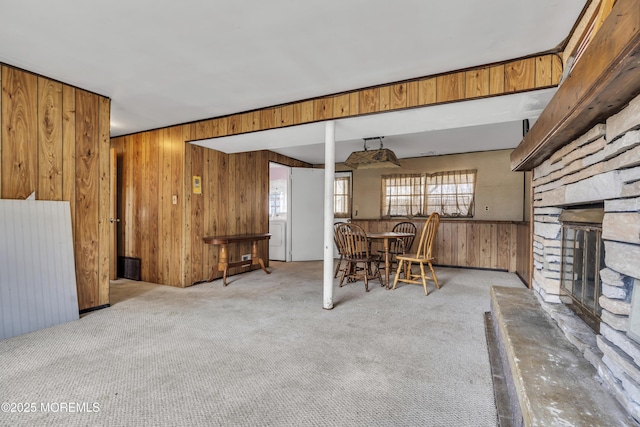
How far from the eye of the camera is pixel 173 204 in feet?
13.5

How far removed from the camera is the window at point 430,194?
5.69 meters

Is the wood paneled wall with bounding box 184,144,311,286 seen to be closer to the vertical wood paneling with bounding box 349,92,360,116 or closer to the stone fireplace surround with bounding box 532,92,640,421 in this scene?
the vertical wood paneling with bounding box 349,92,360,116

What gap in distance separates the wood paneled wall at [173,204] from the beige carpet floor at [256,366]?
97 centimetres

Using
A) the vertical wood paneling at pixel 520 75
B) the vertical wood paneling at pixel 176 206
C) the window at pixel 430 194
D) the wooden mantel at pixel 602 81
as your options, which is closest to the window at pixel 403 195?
the window at pixel 430 194

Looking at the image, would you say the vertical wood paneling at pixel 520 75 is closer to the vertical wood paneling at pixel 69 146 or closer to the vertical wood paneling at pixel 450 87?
the vertical wood paneling at pixel 450 87

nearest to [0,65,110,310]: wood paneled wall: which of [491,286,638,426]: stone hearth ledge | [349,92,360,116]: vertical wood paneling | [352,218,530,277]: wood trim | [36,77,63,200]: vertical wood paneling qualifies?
[36,77,63,200]: vertical wood paneling

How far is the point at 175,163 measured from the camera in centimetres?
411

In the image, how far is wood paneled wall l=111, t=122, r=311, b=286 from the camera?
4070mm

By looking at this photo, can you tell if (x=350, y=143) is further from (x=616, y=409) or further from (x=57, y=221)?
(x=616, y=409)

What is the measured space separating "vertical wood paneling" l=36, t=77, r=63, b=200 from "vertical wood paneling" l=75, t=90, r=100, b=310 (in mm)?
157

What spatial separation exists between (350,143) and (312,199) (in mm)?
1795

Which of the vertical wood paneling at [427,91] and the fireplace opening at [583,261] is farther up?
the vertical wood paneling at [427,91]

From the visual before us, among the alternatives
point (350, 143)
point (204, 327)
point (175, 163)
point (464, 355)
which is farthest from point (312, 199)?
point (464, 355)

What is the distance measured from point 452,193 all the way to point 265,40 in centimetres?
482
